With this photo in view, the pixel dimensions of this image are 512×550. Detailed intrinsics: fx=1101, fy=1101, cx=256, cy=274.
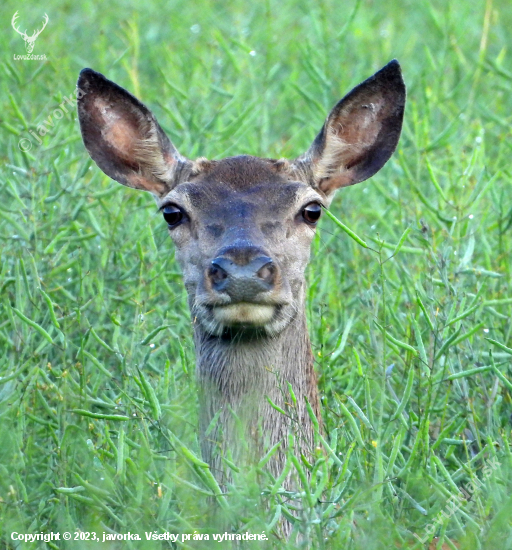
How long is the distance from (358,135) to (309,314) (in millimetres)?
1039

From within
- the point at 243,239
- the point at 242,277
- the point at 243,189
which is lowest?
the point at 242,277

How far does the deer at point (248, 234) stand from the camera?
4883mm

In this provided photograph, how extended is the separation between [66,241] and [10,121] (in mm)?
1779

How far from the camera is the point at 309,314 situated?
623cm

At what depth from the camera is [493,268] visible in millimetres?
6816

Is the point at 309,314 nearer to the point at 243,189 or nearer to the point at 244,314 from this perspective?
the point at 243,189

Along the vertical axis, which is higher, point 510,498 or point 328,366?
point 328,366

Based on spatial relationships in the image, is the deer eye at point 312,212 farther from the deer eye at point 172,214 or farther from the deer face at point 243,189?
the deer eye at point 172,214

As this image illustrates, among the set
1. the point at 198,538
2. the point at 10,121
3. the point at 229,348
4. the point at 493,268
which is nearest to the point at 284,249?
the point at 229,348

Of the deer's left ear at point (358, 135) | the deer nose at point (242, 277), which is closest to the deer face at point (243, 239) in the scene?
the deer nose at point (242, 277)

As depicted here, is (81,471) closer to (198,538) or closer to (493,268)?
(198,538)

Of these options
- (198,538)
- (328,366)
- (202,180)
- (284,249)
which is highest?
(202,180)
